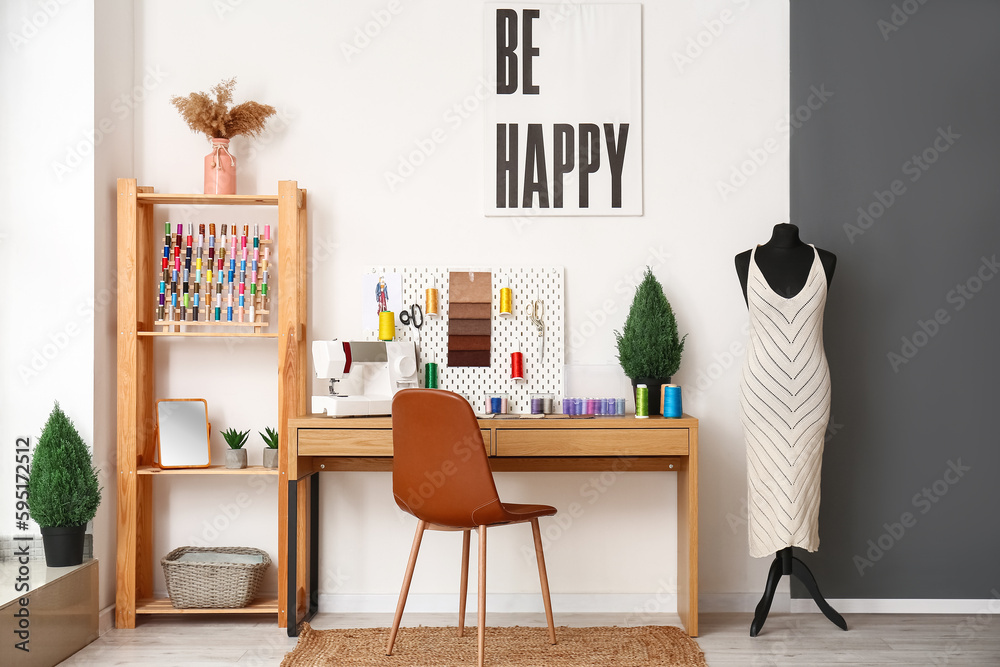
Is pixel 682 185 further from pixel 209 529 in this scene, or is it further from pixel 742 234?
pixel 209 529

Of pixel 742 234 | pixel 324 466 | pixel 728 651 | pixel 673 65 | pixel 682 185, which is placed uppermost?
pixel 673 65

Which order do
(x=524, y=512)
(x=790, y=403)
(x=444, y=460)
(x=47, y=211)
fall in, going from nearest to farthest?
(x=444, y=460)
(x=524, y=512)
(x=790, y=403)
(x=47, y=211)

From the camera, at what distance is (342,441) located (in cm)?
282

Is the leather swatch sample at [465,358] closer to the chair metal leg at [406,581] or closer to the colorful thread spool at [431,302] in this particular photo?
the colorful thread spool at [431,302]

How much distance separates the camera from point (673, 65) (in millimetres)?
3260

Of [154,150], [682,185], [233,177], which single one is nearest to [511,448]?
[682,185]

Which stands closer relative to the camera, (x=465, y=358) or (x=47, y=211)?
(x=47, y=211)

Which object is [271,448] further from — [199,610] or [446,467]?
[446,467]

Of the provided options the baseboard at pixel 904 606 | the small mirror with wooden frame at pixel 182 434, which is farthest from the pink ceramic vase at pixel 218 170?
the baseboard at pixel 904 606

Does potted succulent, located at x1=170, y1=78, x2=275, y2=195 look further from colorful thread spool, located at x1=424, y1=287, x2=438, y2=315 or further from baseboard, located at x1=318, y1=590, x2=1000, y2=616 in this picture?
baseboard, located at x1=318, y1=590, x2=1000, y2=616

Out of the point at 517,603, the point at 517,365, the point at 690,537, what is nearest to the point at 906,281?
the point at 690,537

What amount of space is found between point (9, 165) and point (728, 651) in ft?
10.5

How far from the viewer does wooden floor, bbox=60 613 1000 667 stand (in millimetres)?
2623

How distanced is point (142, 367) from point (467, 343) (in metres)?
1.32
